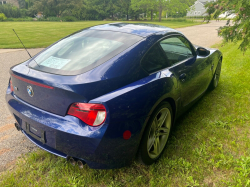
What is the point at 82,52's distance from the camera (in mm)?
2510

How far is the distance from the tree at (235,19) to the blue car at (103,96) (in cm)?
202

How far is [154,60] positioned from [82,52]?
2.74ft

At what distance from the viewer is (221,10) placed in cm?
466

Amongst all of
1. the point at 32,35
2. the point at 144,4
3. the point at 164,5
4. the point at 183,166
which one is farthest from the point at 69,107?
the point at 144,4

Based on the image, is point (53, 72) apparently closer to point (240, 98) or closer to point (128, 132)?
point (128, 132)

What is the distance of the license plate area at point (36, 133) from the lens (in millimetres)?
2098

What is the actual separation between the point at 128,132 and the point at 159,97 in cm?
56

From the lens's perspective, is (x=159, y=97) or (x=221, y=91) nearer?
(x=159, y=97)

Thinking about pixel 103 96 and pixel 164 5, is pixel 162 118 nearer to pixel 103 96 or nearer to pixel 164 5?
pixel 103 96

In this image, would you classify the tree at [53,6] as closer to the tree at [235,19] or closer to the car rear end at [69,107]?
the tree at [235,19]

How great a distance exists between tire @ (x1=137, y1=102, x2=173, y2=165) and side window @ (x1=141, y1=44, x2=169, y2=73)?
1.39 feet

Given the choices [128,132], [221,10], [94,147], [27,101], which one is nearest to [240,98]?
[221,10]

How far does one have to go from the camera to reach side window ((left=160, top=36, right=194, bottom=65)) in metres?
2.90

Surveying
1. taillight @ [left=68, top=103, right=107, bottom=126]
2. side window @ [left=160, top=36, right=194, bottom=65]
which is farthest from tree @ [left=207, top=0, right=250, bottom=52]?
taillight @ [left=68, top=103, right=107, bottom=126]
